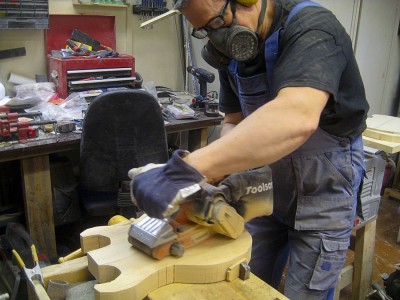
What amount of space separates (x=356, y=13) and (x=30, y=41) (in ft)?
7.46

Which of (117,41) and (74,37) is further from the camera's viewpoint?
(117,41)

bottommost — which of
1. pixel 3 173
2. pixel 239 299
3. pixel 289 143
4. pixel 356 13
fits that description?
pixel 3 173

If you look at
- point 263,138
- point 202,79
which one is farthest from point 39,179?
point 263,138

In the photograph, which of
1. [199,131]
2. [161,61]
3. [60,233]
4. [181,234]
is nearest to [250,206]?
[181,234]

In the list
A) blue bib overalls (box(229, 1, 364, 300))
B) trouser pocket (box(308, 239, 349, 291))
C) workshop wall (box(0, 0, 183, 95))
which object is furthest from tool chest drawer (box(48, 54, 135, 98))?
trouser pocket (box(308, 239, 349, 291))

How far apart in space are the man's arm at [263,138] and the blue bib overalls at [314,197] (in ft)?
0.84

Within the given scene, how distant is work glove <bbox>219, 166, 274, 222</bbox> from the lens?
90 cm

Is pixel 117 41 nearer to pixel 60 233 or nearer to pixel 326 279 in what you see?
pixel 60 233

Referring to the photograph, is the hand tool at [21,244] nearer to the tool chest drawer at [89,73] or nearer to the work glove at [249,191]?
the work glove at [249,191]

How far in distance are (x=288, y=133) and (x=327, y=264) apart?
53cm

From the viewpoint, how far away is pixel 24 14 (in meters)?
2.17

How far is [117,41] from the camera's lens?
2697 mm

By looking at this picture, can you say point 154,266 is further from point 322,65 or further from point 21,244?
point 21,244

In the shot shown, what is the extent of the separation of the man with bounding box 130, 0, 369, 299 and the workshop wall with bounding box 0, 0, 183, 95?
1590mm
